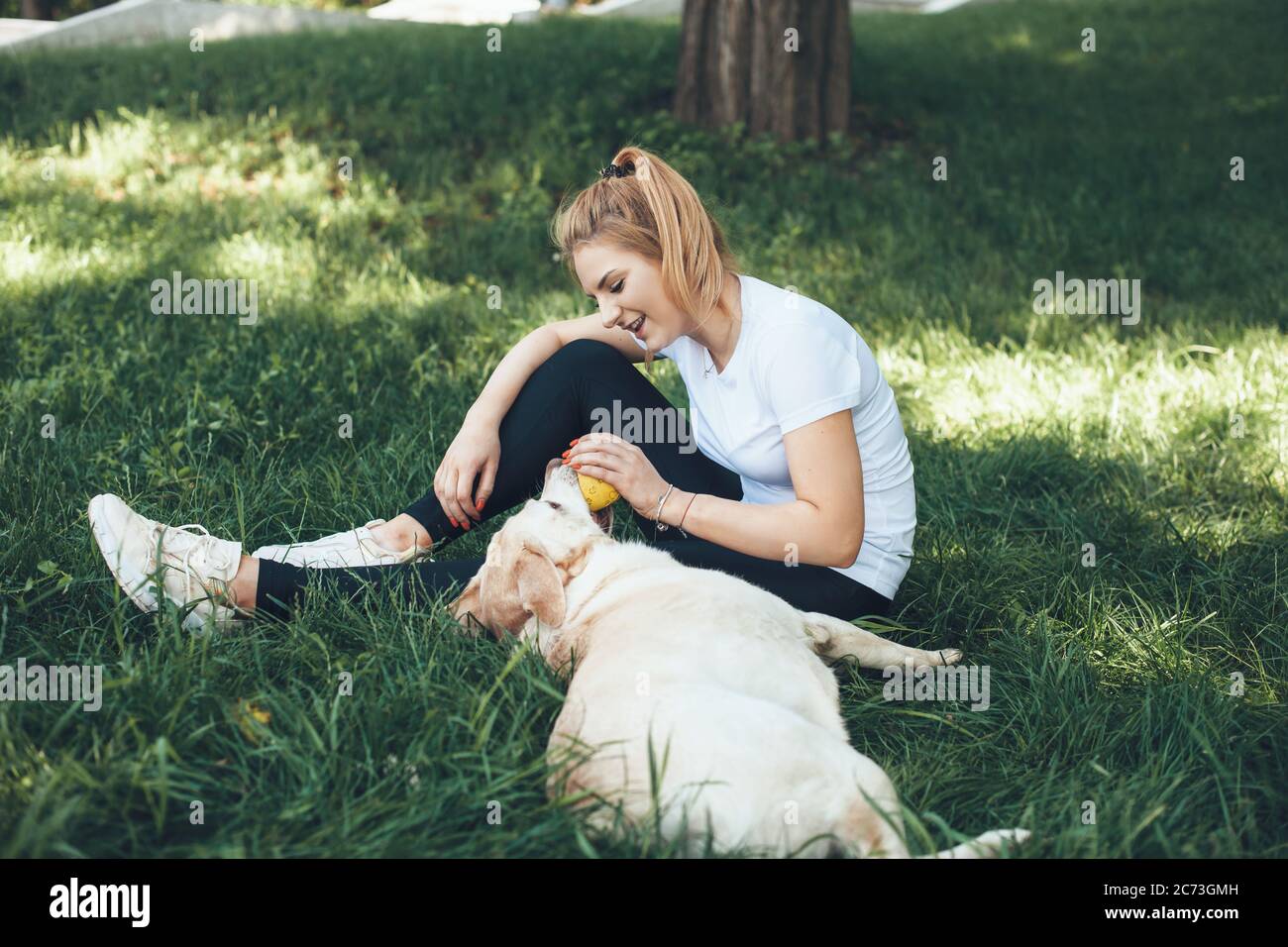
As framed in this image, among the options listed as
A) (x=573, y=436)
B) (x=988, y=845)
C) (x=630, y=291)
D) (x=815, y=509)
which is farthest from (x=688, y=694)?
(x=573, y=436)

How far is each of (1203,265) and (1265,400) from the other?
7.21 ft

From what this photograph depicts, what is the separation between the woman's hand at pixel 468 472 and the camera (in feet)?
10.5

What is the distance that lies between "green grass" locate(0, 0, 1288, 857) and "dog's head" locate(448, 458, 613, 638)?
0.13 meters

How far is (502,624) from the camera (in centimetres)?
269

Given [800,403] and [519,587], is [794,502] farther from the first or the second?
[519,587]

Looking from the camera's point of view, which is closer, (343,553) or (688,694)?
(688,694)

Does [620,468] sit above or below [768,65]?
below

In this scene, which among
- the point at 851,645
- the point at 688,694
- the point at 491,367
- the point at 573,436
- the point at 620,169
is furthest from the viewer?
the point at 491,367

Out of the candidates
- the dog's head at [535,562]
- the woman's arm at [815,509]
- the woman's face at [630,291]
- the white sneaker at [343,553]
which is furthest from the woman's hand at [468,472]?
the woman's arm at [815,509]

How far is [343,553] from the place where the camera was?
3.18 meters

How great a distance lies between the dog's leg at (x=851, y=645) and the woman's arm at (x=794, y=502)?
0.54 ft

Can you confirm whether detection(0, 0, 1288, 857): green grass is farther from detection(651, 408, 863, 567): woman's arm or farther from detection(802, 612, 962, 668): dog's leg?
detection(651, 408, 863, 567): woman's arm

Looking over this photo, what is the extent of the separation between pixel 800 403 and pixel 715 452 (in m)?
0.62

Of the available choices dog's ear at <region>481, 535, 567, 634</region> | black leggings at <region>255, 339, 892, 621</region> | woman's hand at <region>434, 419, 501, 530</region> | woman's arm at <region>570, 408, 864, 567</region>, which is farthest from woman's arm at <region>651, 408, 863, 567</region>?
woman's hand at <region>434, 419, 501, 530</region>
